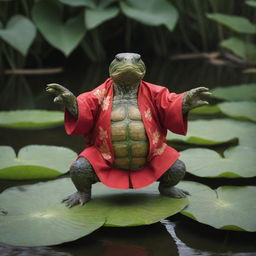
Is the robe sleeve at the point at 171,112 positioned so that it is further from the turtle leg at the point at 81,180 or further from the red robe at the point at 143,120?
the turtle leg at the point at 81,180

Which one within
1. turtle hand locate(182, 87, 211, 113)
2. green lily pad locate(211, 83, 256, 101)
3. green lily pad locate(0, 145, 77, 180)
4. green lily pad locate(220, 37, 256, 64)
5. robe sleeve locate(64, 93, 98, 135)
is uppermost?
green lily pad locate(220, 37, 256, 64)

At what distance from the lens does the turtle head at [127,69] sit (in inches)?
68.0

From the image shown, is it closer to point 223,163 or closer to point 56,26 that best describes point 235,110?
point 223,163

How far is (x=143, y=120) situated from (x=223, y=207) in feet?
1.14

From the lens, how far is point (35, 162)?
2201 millimetres

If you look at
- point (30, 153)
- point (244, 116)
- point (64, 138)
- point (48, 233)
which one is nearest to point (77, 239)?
point (48, 233)

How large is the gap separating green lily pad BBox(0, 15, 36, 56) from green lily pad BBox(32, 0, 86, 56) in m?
0.20

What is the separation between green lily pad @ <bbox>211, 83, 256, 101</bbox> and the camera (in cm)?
329

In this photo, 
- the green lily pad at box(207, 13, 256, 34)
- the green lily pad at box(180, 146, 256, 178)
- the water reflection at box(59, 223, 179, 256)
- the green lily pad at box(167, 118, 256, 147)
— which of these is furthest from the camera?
the green lily pad at box(207, 13, 256, 34)

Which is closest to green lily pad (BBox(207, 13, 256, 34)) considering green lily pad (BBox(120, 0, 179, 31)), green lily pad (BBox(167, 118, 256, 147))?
green lily pad (BBox(120, 0, 179, 31))

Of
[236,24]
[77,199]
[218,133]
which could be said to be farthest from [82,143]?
[236,24]

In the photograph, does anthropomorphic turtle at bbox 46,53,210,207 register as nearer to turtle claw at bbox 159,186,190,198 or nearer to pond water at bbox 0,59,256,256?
turtle claw at bbox 159,186,190,198

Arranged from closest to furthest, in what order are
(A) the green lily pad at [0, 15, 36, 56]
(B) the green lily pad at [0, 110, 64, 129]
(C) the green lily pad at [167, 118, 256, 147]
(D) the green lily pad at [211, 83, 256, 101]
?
(C) the green lily pad at [167, 118, 256, 147] < (B) the green lily pad at [0, 110, 64, 129] < (D) the green lily pad at [211, 83, 256, 101] < (A) the green lily pad at [0, 15, 36, 56]

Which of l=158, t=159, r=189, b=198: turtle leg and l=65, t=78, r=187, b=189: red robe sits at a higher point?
l=65, t=78, r=187, b=189: red robe
